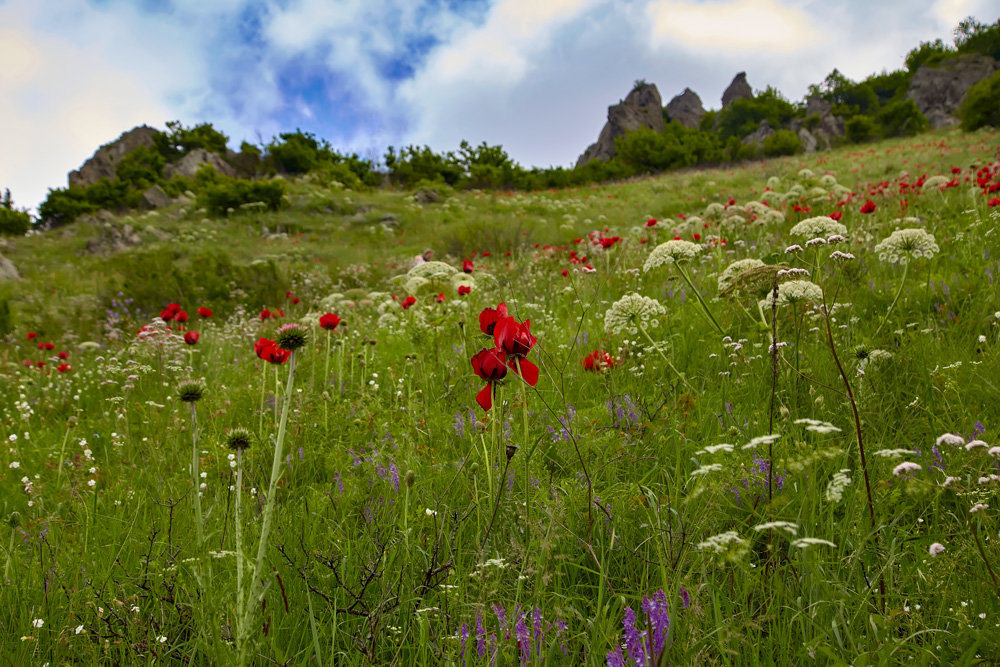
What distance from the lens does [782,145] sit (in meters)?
32.7

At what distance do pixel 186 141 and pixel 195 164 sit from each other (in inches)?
124

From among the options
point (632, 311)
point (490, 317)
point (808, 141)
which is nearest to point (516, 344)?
point (490, 317)

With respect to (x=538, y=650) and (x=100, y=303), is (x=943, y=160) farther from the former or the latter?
(x=100, y=303)

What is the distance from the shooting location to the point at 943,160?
51.6 feet

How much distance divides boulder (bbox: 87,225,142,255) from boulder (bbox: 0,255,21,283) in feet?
8.62

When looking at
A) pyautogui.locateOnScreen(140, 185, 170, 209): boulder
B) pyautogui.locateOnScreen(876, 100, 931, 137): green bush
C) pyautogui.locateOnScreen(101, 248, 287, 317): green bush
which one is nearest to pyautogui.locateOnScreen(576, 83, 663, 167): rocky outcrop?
pyautogui.locateOnScreen(876, 100, 931, 137): green bush

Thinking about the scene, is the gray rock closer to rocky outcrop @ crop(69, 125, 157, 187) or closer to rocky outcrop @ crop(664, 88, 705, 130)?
rocky outcrop @ crop(664, 88, 705, 130)

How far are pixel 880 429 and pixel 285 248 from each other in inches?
633

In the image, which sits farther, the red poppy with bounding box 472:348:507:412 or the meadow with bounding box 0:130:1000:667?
the red poppy with bounding box 472:348:507:412

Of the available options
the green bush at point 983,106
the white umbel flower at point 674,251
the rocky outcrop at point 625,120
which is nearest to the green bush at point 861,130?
the green bush at point 983,106

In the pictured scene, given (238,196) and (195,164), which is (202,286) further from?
Result: (195,164)

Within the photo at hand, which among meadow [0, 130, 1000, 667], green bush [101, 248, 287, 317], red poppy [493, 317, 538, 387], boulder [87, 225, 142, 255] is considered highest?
boulder [87, 225, 142, 255]

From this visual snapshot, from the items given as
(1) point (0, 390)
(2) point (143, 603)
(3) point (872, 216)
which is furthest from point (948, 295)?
(1) point (0, 390)

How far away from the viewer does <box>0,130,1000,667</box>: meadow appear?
1.13 m
